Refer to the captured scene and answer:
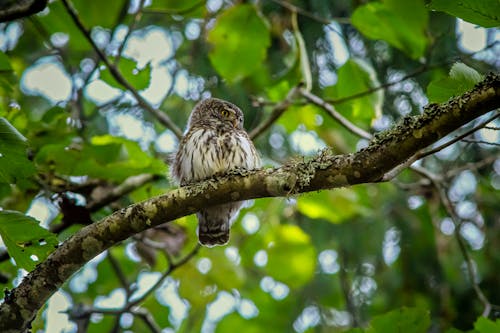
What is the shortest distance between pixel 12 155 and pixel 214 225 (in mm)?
1543

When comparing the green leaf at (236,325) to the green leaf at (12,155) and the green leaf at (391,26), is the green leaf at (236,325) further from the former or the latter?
the green leaf at (12,155)

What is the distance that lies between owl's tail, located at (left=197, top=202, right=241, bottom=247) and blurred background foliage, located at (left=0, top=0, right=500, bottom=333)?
0.18 m

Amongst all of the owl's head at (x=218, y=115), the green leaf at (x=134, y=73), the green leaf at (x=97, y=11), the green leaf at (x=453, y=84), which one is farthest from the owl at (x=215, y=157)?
the green leaf at (x=453, y=84)

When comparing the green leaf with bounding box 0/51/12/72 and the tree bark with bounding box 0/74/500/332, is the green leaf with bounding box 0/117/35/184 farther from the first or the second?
the green leaf with bounding box 0/51/12/72

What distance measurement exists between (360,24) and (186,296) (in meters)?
2.55

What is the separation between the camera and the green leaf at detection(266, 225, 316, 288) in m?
4.95

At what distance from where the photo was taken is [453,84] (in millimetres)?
2354

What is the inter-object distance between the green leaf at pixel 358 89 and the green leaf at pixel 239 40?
51 cm

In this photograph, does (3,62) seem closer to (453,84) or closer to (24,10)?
(24,10)

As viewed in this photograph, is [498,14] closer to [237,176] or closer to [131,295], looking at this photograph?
[237,176]

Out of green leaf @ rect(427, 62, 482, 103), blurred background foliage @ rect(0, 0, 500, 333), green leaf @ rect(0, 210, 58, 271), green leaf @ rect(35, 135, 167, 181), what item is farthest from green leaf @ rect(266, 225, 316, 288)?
green leaf @ rect(427, 62, 482, 103)

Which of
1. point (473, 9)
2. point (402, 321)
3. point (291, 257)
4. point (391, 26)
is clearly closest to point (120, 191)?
point (291, 257)

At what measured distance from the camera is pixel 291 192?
2473mm

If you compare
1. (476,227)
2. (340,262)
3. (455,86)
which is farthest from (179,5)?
(476,227)
